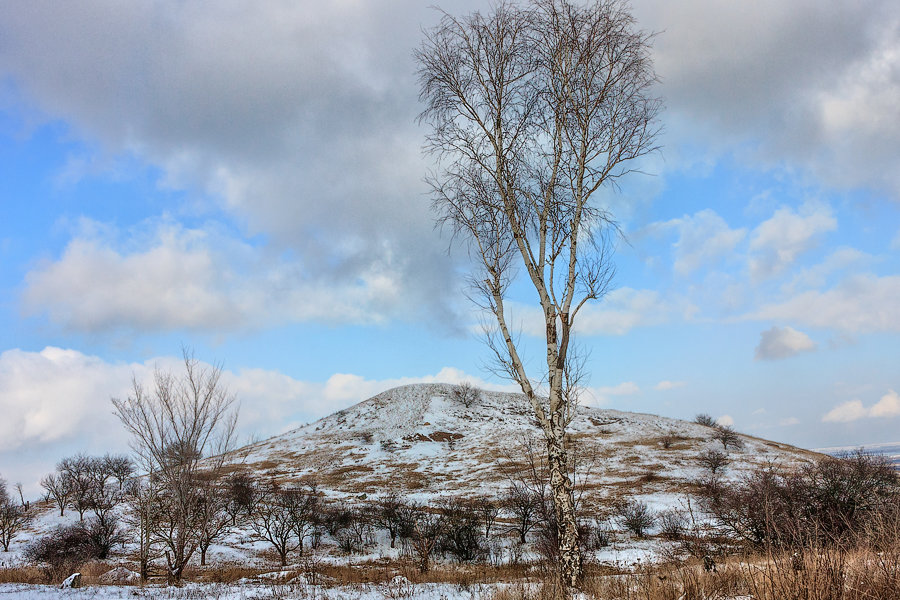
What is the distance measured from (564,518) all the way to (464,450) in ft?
210

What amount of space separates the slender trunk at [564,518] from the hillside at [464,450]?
24.1 m

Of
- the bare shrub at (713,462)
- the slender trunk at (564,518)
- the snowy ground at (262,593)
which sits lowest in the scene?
the bare shrub at (713,462)

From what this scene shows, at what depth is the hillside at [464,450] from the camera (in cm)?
4844

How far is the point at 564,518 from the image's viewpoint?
7957 mm

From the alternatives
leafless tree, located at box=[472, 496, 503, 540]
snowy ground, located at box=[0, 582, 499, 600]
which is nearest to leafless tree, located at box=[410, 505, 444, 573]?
leafless tree, located at box=[472, 496, 503, 540]

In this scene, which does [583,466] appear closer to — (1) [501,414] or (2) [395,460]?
(2) [395,460]

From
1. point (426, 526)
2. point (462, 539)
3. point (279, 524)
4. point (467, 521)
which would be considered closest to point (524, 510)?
point (467, 521)

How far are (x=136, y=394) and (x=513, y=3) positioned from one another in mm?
17007

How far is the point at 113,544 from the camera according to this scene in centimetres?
3234

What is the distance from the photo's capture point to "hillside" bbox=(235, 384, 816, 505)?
48.4 metres

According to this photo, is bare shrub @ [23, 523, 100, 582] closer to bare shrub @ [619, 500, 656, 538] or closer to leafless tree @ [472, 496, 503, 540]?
leafless tree @ [472, 496, 503, 540]

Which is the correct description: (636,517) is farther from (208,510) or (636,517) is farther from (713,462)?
(713,462)

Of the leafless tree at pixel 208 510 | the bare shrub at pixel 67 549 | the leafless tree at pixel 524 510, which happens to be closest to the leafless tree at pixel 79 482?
the bare shrub at pixel 67 549

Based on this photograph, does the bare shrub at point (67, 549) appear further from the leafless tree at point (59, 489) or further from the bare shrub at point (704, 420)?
the bare shrub at point (704, 420)
